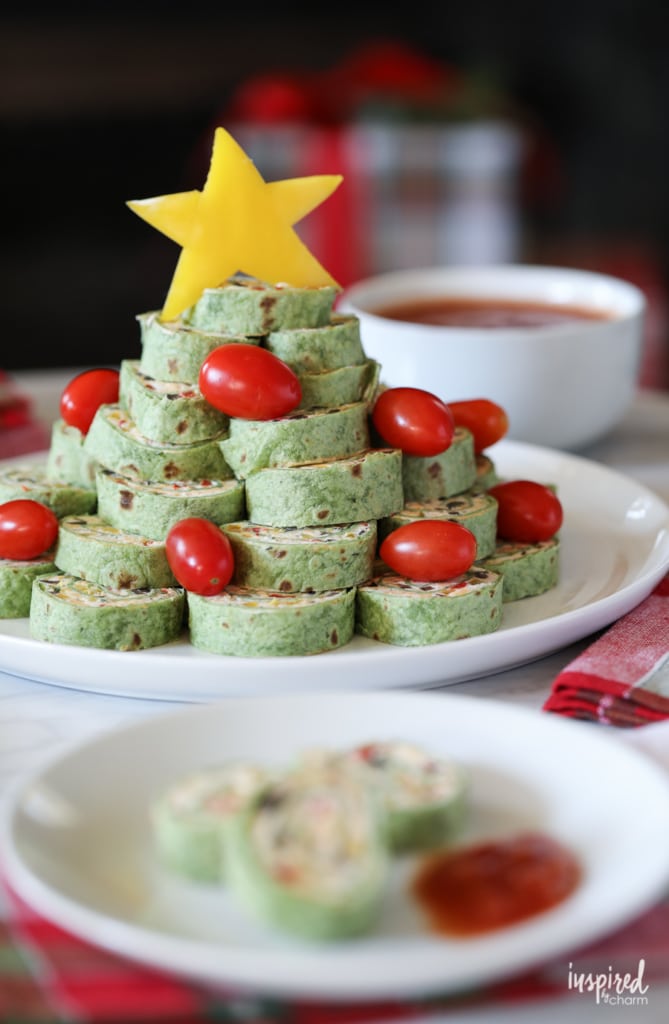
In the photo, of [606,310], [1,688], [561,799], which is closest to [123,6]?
[606,310]

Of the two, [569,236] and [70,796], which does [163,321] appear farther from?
[569,236]

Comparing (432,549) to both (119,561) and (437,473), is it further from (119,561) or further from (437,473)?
(119,561)

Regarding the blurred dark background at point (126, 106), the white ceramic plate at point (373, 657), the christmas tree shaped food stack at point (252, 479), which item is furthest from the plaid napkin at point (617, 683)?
the blurred dark background at point (126, 106)

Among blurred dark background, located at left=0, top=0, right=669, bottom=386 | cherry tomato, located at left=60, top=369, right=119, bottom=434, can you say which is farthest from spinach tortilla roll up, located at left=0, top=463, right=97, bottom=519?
blurred dark background, located at left=0, top=0, right=669, bottom=386

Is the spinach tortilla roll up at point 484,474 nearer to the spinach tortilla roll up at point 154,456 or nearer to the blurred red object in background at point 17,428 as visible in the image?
the spinach tortilla roll up at point 154,456

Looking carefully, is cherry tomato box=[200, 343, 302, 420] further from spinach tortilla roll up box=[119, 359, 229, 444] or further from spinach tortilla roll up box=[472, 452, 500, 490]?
spinach tortilla roll up box=[472, 452, 500, 490]

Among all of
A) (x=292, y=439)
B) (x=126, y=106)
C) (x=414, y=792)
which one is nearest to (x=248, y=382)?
(x=292, y=439)
